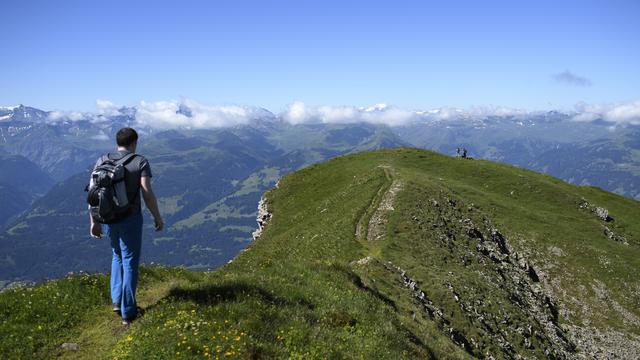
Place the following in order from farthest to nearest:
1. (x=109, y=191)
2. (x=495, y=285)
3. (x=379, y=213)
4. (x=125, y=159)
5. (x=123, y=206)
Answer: (x=379, y=213), (x=495, y=285), (x=125, y=159), (x=123, y=206), (x=109, y=191)

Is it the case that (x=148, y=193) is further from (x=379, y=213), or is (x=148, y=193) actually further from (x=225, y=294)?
(x=379, y=213)

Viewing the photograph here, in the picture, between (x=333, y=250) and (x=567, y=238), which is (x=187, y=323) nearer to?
(x=333, y=250)

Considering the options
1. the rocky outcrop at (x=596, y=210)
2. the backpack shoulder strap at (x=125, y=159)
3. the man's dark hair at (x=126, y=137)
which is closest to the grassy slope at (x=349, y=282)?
the rocky outcrop at (x=596, y=210)

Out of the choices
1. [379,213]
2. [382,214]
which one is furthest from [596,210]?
[382,214]

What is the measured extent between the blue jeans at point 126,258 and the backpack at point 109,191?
394 mm

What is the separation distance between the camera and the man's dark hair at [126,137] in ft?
43.6

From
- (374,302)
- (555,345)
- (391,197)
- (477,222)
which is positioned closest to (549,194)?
(477,222)

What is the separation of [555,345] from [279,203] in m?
53.5

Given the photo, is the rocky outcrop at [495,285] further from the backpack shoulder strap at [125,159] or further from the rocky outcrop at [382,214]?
the backpack shoulder strap at [125,159]

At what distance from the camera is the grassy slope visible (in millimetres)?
13336

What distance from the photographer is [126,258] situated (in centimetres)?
1356

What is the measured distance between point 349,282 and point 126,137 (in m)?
12.7

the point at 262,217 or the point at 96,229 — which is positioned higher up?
the point at 96,229

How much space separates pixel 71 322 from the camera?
47.6 feet
